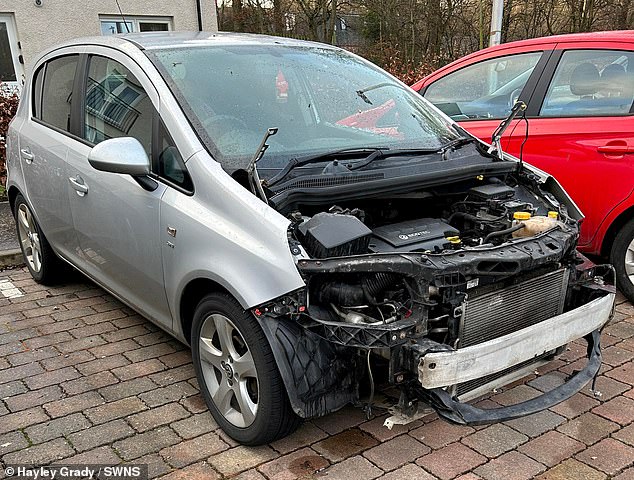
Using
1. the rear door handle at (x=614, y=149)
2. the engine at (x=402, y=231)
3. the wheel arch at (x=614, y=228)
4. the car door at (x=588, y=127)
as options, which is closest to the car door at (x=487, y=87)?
the car door at (x=588, y=127)

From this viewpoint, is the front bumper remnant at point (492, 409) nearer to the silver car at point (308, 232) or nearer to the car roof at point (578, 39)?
the silver car at point (308, 232)

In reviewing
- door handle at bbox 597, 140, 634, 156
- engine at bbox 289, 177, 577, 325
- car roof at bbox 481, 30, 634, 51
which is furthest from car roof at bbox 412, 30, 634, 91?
engine at bbox 289, 177, 577, 325

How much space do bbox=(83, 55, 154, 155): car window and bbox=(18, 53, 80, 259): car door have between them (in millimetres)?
253

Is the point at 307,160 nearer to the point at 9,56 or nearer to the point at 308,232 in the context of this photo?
the point at 308,232

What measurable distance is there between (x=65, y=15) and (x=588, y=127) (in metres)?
9.79

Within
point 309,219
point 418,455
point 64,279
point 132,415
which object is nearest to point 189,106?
point 309,219

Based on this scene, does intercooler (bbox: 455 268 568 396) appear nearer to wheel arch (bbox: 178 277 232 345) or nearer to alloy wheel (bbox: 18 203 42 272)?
wheel arch (bbox: 178 277 232 345)

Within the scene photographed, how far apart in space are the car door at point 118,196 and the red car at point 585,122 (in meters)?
2.70

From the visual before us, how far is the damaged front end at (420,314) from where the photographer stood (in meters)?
2.55

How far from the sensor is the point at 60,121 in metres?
4.36

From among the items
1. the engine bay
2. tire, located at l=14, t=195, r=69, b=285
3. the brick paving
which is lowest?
the brick paving

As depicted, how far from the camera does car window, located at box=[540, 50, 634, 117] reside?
4.50 meters

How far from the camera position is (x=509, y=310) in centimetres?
287

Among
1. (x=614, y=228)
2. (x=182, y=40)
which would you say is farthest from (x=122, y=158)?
(x=614, y=228)
